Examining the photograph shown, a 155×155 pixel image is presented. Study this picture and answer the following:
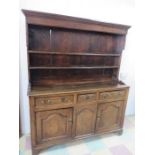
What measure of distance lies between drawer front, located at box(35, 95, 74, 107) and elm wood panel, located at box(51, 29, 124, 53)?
2.19 feet

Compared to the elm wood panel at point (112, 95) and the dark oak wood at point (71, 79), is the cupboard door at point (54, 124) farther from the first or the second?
the elm wood panel at point (112, 95)

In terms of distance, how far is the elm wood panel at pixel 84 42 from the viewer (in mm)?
1764

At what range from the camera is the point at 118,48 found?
204cm

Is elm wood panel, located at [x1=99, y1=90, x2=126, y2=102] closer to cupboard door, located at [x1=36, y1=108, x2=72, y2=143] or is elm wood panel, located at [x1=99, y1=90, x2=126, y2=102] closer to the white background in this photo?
cupboard door, located at [x1=36, y1=108, x2=72, y2=143]

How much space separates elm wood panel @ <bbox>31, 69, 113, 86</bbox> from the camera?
179cm

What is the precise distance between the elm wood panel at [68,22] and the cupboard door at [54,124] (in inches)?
41.2

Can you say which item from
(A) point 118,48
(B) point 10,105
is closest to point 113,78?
(A) point 118,48

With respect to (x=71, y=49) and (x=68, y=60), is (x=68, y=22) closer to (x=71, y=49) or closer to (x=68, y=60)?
(x=71, y=49)

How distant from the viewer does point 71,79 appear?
196cm

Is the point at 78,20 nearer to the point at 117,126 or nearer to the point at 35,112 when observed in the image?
the point at 35,112

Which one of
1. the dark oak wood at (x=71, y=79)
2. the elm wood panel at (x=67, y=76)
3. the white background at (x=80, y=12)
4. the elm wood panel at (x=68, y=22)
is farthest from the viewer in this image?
the elm wood panel at (x=67, y=76)

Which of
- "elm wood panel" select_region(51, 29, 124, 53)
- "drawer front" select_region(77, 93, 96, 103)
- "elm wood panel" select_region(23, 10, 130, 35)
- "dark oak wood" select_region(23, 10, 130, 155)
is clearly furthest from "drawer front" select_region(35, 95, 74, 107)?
"elm wood panel" select_region(23, 10, 130, 35)

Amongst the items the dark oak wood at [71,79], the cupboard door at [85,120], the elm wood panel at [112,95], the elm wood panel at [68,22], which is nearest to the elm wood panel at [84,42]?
the dark oak wood at [71,79]

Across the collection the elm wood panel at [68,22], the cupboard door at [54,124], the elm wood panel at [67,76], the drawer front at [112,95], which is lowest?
the cupboard door at [54,124]
